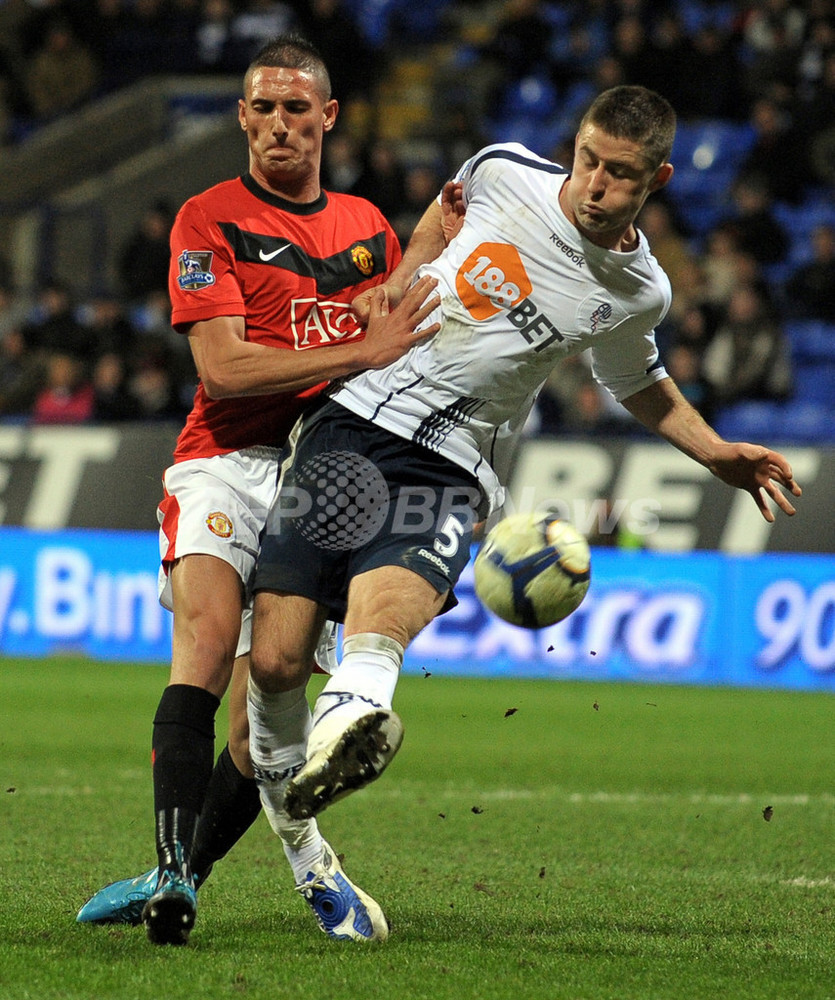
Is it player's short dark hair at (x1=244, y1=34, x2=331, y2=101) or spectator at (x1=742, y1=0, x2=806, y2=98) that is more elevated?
spectator at (x1=742, y1=0, x2=806, y2=98)

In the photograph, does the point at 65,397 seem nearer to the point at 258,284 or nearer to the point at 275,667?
the point at 258,284

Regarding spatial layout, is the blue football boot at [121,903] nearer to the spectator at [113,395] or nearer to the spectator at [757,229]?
the spectator at [113,395]

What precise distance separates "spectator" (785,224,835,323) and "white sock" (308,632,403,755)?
37.7ft

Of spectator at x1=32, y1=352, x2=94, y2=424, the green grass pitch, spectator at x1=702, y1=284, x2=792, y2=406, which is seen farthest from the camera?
spectator at x1=32, y1=352, x2=94, y2=424

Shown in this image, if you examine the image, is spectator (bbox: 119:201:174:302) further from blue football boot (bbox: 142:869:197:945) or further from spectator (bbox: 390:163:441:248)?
blue football boot (bbox: 142:869:197:945)

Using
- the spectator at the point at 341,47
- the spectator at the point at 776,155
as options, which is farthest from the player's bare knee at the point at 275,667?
the spectator at the point at 341,47

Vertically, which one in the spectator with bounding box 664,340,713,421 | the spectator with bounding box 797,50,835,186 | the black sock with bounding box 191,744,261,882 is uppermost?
the spectator with bounding box 797,50,835,186

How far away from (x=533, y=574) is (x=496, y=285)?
79 cm

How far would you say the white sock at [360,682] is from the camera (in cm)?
369

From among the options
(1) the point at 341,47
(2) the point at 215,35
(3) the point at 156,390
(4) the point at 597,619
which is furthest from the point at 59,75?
(4) the point at 597,619

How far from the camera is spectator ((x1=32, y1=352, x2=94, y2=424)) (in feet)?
45.6

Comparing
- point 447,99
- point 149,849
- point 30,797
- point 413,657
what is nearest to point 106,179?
point 447,99

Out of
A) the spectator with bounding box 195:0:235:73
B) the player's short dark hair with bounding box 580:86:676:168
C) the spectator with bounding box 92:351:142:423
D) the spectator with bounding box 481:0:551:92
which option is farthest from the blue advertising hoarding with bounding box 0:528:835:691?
the spectator with bounding box 195:0:235:73

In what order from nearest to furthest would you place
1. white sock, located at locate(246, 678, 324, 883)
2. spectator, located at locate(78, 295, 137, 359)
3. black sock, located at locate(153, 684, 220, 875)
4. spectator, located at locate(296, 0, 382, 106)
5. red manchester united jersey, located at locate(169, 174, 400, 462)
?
black sock, located at locate(153, 684, 220, 875)
white sock, located at locate(246, 678, 324, 883)
red manchester united jersey, located at locate(169, 174, 400, 462)
spectator, located at locate(78, 295, 137, 359)
spectator, located at locate(296, 0, 382, 106)
